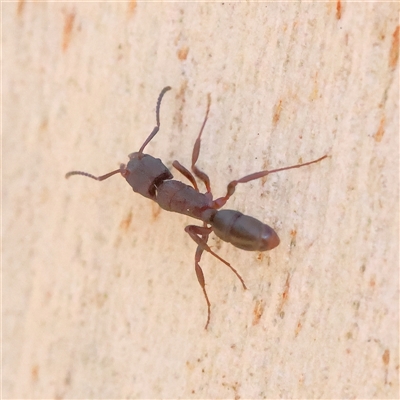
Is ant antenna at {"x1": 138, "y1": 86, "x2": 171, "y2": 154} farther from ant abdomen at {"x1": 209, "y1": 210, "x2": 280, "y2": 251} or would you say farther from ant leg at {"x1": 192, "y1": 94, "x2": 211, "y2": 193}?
ant abdomen at {"x1": 209, "y1": 210, "x2": 280, "y2": 251}

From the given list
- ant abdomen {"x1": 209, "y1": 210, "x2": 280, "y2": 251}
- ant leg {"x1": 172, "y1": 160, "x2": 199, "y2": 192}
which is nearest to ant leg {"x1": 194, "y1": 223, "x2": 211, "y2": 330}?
ant abdomen {"x1": 209, "y1": 210, "x2": 280, "y2": 251}

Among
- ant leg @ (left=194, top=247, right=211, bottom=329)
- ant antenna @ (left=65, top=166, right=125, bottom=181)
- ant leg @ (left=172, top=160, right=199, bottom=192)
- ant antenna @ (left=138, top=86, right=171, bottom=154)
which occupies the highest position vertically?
ant antenna @ (left=138, top=86, right=171, bottom=154)

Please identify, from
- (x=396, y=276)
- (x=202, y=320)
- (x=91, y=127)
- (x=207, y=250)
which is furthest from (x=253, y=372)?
(x=91, y=127)

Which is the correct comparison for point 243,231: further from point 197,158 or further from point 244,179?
point 197,158

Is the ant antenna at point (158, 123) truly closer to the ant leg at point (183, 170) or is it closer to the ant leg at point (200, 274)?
the ant leg at point (183, 170)

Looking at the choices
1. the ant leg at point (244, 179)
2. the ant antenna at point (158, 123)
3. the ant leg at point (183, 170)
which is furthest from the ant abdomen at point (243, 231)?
the ant antenna at point (158, 123)

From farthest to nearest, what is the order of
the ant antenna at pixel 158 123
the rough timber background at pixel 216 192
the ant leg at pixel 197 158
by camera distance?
the ant antenna at pixel 158 123
the ant leg at pixel 197 158
the rough timber background at pixel 216 192
